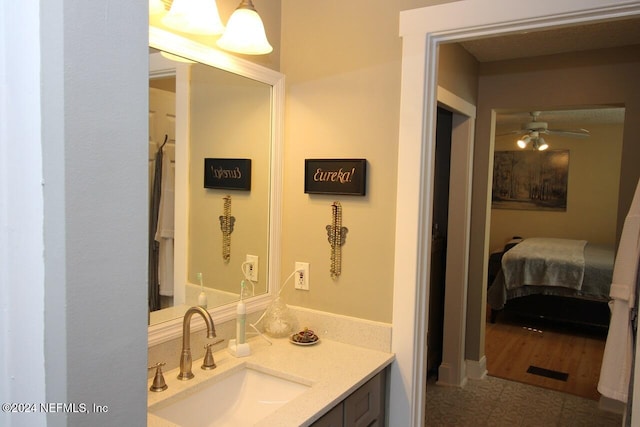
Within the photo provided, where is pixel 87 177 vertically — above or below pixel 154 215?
above

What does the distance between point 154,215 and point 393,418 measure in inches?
47.9

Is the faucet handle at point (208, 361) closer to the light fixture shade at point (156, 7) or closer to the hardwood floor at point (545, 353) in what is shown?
the light fixture shade at point (156, 7)

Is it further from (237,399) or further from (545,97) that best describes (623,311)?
(545,97)

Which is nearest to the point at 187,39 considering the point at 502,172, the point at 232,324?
the point at 232,324

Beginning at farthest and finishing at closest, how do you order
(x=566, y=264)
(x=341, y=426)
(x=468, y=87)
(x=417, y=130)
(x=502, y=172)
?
(x=502, y=172) → (x=566, y=264) → (x=468, y=87) → (x=417, y=130) → (x=341, y=426)

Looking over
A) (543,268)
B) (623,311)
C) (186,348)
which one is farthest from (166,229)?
(543,268)

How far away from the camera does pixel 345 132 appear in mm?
1887

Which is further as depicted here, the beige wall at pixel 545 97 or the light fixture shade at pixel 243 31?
the beige wall at pixel 545 97

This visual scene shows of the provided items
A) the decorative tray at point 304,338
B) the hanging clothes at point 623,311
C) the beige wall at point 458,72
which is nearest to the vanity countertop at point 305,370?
the decorative tray at point 304,338

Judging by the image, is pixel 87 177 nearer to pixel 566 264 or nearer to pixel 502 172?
pixel 566 264

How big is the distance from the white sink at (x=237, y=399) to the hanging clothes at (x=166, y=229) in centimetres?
38

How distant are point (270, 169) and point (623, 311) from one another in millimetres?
1607

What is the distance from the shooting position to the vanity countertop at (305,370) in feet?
4.37

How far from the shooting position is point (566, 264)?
4770mm
